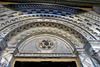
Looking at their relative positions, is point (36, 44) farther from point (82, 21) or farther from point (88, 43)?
point (82, 21)

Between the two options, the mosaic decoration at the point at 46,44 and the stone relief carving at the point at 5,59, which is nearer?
the stone relief carving at the point at 5,59

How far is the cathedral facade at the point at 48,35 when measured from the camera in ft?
13.5

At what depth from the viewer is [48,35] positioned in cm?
624

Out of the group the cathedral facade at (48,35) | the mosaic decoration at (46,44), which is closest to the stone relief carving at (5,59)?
the cathedral facade at (48,35)

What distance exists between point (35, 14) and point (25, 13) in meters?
0.87

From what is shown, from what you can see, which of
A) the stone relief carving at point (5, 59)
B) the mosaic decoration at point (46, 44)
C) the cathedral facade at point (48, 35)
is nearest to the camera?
the stone relief carving at point (5, 59)

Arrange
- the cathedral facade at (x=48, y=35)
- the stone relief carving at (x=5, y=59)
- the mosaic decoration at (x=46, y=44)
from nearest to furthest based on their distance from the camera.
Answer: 1. the stone relief carving at (x=5, y=59)
2. the cathedral facade at (x=48, y=35)
3. the mosaic decoration at (x=46, y=44)

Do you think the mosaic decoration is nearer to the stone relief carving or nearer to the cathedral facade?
the cathedral facade

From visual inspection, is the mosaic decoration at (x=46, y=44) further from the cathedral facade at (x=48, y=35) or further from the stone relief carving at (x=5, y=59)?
the stone relief carving at (x=5, y=59)

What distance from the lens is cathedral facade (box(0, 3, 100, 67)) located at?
4.10 m

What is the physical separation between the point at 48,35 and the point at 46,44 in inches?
38.5

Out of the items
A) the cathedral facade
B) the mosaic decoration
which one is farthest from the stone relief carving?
the mosaic decoration

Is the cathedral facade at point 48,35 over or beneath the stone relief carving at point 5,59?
over

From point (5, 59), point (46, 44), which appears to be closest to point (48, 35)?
point (46, 44)
